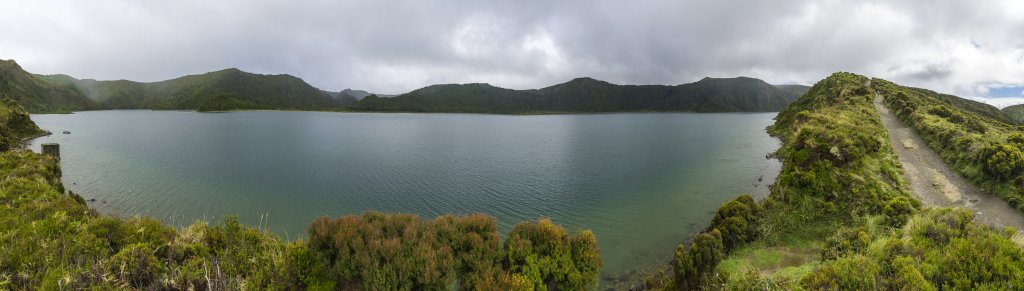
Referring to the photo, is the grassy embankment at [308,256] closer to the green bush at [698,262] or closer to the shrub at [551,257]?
the shrub at [551,257]

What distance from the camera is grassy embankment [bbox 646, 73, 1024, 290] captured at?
8.81 m

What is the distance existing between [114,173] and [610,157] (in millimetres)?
52796

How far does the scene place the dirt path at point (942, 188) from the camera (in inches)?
720

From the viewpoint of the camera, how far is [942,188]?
22.4 m

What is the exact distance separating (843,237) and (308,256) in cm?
1964

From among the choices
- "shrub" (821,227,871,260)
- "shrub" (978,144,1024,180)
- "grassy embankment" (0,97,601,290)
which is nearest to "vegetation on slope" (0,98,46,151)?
"grassy embankment" (0,97,601,290)

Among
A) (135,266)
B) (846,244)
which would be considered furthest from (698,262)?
(135,266)

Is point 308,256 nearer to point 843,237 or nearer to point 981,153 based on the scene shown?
point 843,237

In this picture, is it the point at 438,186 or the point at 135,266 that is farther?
the point at 438,186

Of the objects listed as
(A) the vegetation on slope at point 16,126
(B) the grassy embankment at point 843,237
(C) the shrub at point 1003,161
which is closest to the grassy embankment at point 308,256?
(B) the grassy embankment at point 843,237

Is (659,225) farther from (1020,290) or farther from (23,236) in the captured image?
(23,236)

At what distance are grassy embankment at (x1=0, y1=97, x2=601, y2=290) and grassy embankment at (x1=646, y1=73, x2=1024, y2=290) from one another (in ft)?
20.0

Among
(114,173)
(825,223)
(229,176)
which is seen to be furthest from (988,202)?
(114,173)

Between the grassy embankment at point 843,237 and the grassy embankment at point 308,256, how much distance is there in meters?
6.09
